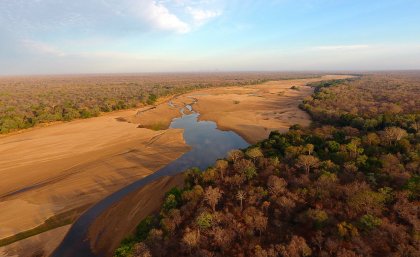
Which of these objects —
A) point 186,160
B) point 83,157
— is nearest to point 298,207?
point 186,160

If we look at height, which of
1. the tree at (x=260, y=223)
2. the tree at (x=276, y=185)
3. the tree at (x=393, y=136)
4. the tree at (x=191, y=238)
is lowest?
the tree at (x=191, y=238)

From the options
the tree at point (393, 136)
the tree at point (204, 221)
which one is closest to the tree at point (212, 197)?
the tree at point (204, 221)

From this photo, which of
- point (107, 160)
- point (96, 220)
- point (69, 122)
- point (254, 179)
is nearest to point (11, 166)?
point (107, 160)

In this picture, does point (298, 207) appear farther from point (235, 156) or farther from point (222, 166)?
point (235, 156)

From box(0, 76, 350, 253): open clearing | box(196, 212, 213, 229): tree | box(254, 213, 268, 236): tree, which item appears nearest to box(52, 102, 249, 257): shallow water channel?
box(0, 76, 350, 253): open clearing

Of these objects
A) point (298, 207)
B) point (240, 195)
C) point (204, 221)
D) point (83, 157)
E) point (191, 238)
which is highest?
point (240, 195)

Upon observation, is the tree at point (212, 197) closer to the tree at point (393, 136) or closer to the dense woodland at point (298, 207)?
the dense woodland at point (298, 207)
